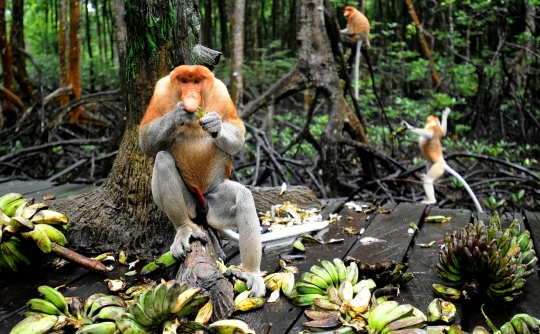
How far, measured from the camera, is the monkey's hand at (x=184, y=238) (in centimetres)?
233

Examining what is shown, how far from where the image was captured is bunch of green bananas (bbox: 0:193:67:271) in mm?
2533

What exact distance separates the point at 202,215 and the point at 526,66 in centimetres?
879

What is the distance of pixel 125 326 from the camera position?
1775 mm

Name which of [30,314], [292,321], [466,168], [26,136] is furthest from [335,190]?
[26,136]

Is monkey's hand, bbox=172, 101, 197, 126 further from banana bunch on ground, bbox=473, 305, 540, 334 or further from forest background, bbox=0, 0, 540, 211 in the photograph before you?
forest background, bbox=0, 0, 540, 211

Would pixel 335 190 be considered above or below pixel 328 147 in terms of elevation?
below

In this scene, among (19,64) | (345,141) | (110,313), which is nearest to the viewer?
(110,313)

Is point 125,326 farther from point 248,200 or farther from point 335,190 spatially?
point 335,190

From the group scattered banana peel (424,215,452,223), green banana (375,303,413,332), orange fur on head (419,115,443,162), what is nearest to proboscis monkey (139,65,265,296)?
green banana (375,303,413,332)

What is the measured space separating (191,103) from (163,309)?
0.88m

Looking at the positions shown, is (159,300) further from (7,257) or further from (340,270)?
(7,257)

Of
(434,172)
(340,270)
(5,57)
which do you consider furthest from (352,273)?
(5,57)

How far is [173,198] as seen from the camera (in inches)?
94.2

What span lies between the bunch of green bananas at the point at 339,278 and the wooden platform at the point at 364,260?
64 mm
